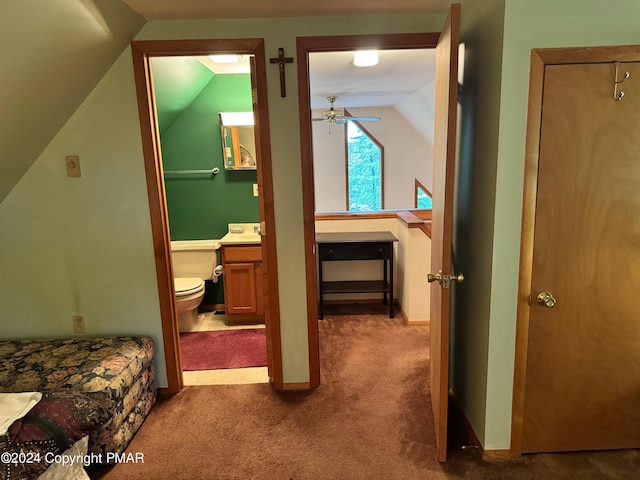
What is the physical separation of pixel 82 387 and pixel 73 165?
117cm

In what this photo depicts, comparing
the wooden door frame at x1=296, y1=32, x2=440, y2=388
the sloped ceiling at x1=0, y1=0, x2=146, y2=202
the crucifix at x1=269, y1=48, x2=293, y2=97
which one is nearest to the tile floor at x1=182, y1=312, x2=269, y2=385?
the wooden door frame at x1=296, y1=32, x2=440, y2=388

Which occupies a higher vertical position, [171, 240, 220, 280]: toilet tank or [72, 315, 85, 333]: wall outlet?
[171, 240, 220, 280]: toilet tank

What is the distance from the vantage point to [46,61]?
1632 millimetres

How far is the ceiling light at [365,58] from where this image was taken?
2.82 metres

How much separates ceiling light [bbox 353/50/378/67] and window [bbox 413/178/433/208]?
10.9 feet

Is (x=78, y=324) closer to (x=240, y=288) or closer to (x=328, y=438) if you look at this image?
(x=240, y=288)

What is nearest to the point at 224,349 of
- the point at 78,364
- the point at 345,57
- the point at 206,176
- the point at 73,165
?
the point at 78,364

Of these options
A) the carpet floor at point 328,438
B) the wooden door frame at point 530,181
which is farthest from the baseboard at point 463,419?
the wooden door frame at point 530,181

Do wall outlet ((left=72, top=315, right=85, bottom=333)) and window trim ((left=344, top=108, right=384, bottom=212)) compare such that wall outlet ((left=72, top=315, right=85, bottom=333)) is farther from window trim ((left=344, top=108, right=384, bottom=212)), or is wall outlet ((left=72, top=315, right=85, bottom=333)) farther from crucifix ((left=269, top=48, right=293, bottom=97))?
window trim ((left=344, top=108, right=384, bottom=212))

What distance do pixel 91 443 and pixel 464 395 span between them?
186 centimetres

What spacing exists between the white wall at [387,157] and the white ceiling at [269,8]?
3919 millimetres

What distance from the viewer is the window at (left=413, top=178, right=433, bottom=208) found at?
6.17 meters

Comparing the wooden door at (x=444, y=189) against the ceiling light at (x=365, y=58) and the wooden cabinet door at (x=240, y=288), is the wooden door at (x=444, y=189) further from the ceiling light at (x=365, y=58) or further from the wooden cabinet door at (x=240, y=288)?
the wooden cabinet door at (x=240, y=288)

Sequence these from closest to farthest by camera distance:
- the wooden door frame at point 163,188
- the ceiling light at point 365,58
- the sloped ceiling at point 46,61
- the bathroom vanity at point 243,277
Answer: the sloped ceiling at point 46,61, the wooden door frame at point 163,188, the ceiling light at point 365,58, the bathroom vanity at point 243,277
